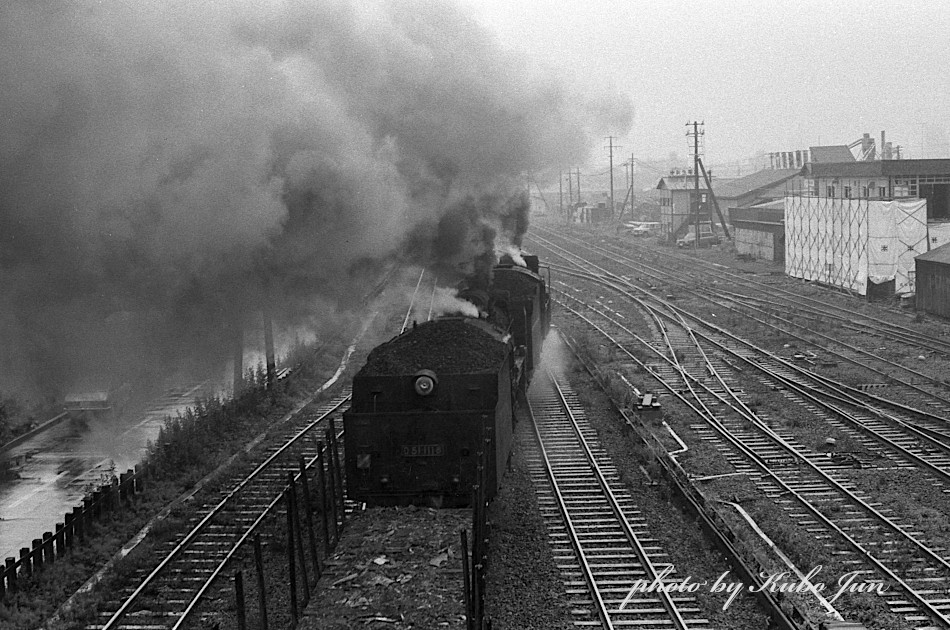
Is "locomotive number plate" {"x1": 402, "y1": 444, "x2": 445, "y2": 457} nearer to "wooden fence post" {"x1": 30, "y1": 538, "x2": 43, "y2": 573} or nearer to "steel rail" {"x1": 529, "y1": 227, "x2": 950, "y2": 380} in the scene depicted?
"wooden fence post" {"x1": 30, "y1": 538, "x2": 43, "y2": 573}

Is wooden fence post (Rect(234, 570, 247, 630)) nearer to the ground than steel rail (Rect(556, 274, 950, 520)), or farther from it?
farther from it

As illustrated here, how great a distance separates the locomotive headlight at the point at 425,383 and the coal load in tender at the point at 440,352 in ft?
1.02

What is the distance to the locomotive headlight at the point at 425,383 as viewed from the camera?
1176 centimetres

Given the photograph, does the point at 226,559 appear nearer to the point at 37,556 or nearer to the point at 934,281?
the point at 37,556

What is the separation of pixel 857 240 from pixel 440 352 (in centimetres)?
2604

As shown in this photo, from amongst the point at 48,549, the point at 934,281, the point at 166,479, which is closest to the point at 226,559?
the point at 48,549

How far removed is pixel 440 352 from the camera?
1257cm

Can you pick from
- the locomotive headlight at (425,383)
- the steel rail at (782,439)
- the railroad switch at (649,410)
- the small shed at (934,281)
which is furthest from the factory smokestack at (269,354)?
the small shed at (934,281)

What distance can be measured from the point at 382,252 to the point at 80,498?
6332 mm

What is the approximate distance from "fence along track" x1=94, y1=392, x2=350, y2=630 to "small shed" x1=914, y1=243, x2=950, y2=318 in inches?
770

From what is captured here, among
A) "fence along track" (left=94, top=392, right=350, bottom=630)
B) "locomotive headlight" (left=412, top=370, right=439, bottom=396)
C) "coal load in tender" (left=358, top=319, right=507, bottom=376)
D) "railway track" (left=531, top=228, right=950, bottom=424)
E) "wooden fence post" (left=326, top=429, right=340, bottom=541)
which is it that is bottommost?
"fence along track" (left=94, top=392, right=350, bottom=630)

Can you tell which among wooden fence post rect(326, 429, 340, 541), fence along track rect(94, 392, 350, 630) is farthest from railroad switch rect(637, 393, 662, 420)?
wooden fence post rect(326, 429, 340, 541)

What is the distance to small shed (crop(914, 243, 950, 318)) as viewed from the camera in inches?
1115

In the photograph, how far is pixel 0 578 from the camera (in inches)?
434
